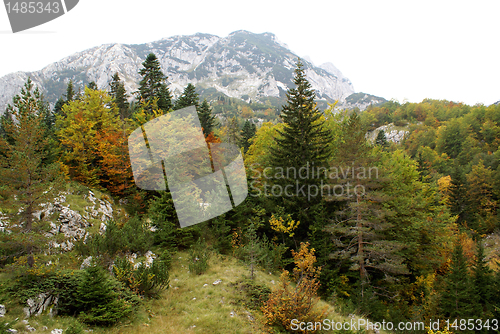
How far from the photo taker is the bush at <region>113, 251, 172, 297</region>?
9805 mm

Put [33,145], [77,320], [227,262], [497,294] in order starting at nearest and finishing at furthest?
[77,320] → [33,145] → [227,262] → [497,294]

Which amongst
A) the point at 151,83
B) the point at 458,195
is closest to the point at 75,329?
the point at 151,83

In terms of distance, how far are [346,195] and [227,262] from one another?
992cm

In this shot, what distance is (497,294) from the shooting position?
18.3 meters

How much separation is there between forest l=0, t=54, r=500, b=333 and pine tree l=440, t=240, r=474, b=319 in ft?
0.31

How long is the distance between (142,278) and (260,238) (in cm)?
1233

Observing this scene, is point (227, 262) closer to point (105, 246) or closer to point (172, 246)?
point (172, 246)

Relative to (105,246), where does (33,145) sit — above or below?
above

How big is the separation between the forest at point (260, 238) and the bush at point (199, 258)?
0.33 ft

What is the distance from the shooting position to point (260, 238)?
20766mm

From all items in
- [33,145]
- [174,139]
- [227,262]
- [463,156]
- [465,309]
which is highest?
[33,145]

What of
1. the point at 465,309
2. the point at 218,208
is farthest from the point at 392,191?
the point at 218,208

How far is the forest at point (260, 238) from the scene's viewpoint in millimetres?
8414

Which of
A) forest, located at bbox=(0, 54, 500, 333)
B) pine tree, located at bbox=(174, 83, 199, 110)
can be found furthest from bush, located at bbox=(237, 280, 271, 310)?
pine tree, located at bbox=(174, 83, 199, 110)
